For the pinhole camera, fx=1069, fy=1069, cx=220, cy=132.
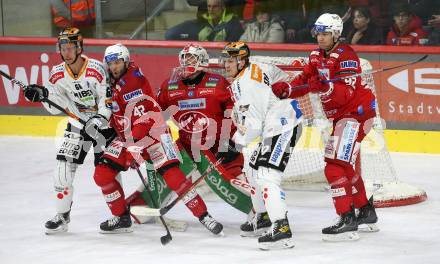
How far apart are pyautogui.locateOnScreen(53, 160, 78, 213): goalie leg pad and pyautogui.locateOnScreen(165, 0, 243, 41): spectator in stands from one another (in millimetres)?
3384

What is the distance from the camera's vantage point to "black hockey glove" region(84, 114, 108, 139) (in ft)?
21.4

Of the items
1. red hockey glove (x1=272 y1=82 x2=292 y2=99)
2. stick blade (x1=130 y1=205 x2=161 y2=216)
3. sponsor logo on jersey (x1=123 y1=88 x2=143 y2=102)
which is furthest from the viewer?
sponsor logo on jersey (x1=123 y1=88 x2=143 y2=102)

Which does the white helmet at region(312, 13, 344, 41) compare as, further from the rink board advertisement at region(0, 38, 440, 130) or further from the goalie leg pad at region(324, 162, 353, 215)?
the rink board advertisement at region(0, 38, 440, 130)

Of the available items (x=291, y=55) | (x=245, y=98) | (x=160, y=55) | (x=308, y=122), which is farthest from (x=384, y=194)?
(x=160, y=55)


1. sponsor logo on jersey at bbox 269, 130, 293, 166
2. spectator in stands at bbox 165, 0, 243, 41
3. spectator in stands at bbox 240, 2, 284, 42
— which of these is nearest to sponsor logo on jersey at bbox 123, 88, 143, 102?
sponsor logo on jersey at bbox 269, 130, 293, 166

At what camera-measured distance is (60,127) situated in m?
9.94

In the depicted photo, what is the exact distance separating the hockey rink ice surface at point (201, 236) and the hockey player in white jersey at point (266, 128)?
17 centimetres

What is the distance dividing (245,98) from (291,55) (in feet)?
10.9

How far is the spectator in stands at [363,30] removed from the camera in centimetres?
906

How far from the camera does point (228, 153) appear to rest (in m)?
6.71

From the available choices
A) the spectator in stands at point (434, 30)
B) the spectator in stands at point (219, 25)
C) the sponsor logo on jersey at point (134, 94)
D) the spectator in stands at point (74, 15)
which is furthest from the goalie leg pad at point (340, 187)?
the spectator in stands at point (74, 15)

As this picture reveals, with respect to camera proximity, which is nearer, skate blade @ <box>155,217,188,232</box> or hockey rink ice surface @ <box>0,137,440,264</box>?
hockey rink ice surface @ <box>0,137,440,264</box>

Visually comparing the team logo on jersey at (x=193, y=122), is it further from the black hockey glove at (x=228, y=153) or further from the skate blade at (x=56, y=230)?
the skate blade at (x=56, y=230)

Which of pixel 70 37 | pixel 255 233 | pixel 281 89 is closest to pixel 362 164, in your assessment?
pixel 255 233
